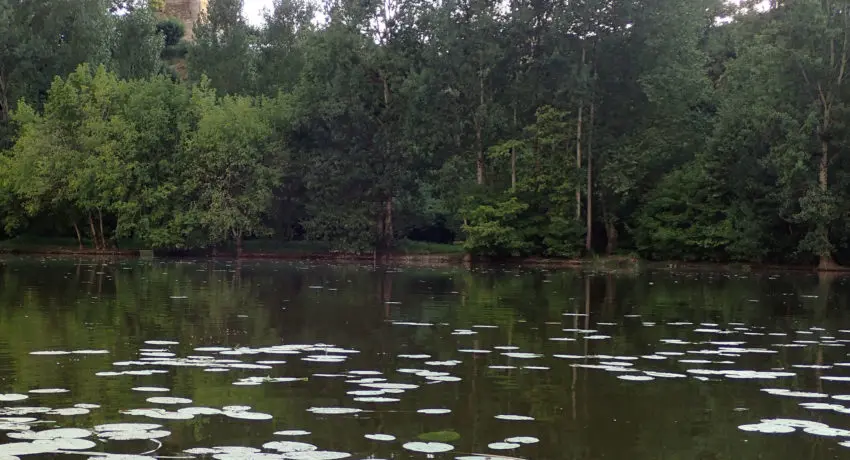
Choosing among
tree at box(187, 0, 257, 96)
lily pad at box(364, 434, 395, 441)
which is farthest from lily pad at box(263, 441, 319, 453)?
tree at box(187, 0, 257, 96)

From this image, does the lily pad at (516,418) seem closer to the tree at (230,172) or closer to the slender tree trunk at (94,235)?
the tree at (230,172)

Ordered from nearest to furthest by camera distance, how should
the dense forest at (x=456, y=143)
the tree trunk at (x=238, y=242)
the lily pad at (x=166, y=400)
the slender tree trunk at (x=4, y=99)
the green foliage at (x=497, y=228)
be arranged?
the lily pad at (x=166, y=400) → the dense forest at (x=456, y=143) → the green foliage at (x=497, y=228) → the tree trunk at (x=238, y=242) → the slender tree trunk at (x=4, y=99)

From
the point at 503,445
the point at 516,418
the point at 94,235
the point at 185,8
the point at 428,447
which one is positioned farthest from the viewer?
the point at 185,8

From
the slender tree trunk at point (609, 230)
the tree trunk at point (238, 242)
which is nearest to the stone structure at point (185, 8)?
the tree trunk at point (238, 242)

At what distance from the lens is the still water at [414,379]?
724cm

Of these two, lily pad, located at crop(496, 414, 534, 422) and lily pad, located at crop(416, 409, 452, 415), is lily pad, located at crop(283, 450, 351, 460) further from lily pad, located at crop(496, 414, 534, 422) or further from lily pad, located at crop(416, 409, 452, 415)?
lily pad, located at crop(496, 414, 534, 422)

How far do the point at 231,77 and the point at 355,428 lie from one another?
57.4 metres

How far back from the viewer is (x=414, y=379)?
10094 millimetres

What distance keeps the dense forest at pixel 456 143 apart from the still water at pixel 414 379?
25.7 m

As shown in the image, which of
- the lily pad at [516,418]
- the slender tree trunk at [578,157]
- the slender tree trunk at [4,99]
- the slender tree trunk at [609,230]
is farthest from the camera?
the slender tree trunk at [4,99]

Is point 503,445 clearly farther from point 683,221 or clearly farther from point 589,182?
point 589,182

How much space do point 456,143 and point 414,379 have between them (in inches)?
1574

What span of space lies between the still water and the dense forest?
25.7 metres

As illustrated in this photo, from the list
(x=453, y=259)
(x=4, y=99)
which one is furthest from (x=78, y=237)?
(x=453, y=259)
